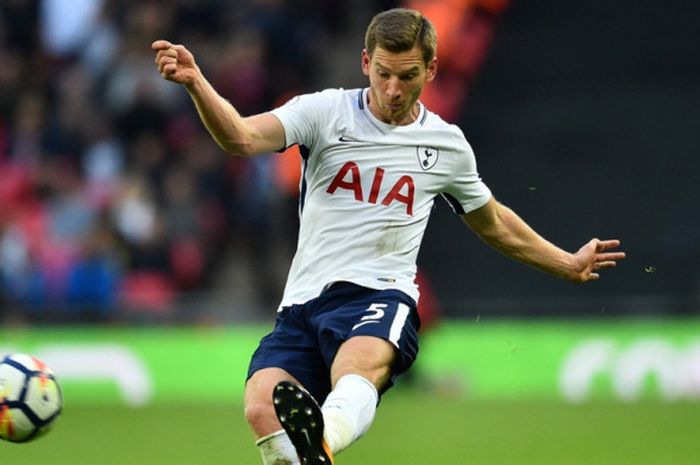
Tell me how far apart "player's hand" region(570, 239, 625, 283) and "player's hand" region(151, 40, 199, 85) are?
2.16 metres

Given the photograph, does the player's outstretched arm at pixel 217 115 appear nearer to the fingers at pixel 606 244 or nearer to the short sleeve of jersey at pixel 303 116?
the short sleeve of jersey at pixel 303 116

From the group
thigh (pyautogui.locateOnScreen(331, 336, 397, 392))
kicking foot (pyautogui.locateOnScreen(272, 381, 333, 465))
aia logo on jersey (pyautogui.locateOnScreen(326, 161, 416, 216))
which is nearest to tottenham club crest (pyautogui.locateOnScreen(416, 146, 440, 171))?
aia logo on jersey (pyautogui.locateOnScreen(326, 161, 416, 216))

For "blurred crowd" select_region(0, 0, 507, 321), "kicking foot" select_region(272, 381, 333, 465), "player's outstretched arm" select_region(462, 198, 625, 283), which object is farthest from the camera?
"blurred crowd" select_region(0, 0, 507, 321)

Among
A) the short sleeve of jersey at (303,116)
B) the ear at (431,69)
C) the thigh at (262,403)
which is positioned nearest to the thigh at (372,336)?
the thigh at (262,403)

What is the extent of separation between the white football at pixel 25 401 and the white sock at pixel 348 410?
1592 millimetres

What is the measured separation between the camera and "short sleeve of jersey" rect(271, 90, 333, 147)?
6.31m

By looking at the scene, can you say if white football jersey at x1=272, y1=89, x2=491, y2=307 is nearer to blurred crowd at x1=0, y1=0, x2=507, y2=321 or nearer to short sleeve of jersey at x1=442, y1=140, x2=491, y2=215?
short sleeve of jersey at x1=442, y1=140, x2=491, y2=215

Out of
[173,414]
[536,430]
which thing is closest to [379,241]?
[536,430]

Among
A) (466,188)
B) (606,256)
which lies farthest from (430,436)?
(466,188)

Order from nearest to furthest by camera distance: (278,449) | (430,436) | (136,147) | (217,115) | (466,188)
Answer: (217,115)
(278,449)
(466,188)
(430,436)
(136,147)

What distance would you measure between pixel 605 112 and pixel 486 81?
1581 millimetres

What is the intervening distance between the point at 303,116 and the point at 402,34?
1.77 ft

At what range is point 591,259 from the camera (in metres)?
7.07

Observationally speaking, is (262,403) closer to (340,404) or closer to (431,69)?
(340,404)
